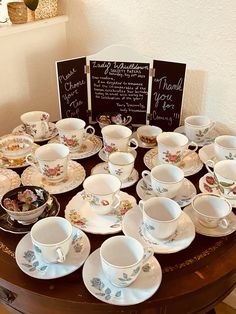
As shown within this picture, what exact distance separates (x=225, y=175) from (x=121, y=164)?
0.93 ft

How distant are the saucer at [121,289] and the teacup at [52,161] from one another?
304 mm

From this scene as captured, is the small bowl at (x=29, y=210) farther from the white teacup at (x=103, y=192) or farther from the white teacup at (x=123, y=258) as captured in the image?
the white teacup at (x=123, y=258)

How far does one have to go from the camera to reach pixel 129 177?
3.73 ft

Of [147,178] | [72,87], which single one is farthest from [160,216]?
[72,87]

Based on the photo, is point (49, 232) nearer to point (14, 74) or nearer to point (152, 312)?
point (152, 312)

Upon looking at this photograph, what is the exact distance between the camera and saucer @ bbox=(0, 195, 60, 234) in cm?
95

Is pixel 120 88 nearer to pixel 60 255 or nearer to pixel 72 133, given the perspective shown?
pixel 72 133

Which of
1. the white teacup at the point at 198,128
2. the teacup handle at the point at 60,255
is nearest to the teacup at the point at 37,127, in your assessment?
the white teacup at the point at 198,128

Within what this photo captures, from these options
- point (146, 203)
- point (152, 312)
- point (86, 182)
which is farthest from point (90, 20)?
point (152, 312)

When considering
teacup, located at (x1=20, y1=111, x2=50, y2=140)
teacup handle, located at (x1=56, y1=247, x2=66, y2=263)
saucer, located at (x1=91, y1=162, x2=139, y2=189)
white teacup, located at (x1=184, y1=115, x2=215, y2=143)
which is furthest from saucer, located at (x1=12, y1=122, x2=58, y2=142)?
teacup handle, located at (x1=56, y1=247, x2=66, y2=263)

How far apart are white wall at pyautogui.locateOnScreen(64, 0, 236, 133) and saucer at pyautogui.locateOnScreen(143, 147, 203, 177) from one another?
215 millimetres

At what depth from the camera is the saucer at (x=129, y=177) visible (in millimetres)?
1112

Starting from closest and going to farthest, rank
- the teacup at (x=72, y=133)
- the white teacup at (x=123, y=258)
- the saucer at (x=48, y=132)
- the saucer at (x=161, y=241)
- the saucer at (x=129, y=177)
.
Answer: the white teacup at (x=123, y=258), the saucer at (x=161, y=241), the saucer at (x=129, y=177), the teacup at (x=72, y=133), the saucer at (x=48, y=132)

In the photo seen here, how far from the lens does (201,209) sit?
996 millimetres
